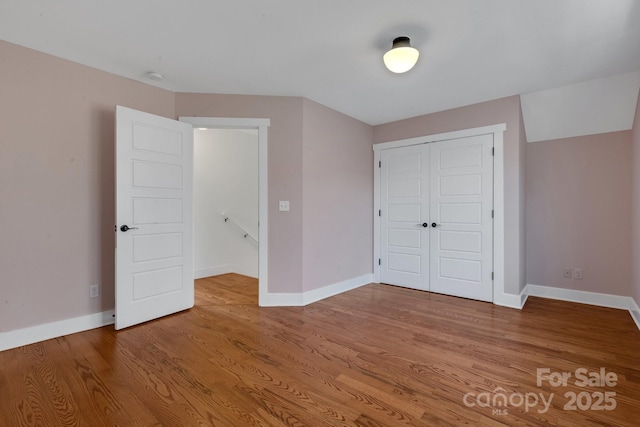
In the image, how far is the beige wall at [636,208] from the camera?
296cm

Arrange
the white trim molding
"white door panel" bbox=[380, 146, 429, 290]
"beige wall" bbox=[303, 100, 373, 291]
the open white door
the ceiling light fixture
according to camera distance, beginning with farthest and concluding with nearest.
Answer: "white door panel" bbox=[380, 146, 429, 290]
"beige wall" bbox=[303, 100, 373, 291]
the white trim molding
the open white door
the ceiling light fixture

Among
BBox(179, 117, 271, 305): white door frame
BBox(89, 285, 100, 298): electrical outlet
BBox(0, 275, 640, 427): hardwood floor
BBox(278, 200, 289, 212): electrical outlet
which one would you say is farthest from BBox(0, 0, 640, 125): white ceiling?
BBox(0, 275, 640, 427): hardwood floor

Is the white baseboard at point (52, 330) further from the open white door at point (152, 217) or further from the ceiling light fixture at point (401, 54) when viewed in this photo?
the ceiling light fixture at point (401, 54)

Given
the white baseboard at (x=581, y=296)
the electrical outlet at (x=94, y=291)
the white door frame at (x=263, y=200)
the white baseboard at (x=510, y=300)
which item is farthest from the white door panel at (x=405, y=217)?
the electrical outlet at (x=94, y=291)

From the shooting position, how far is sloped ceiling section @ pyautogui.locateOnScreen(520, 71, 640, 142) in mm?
3049

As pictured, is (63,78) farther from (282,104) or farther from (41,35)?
(282,104)

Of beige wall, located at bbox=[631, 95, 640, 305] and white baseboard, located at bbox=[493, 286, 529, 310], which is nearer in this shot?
beige wall, located at bbox=[631, 95, 640, 305]

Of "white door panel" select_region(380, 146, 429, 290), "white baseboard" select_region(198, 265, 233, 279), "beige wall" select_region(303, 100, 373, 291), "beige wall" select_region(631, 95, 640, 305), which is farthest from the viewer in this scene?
"white baseboard" select_region(198, 265, 233, 279)

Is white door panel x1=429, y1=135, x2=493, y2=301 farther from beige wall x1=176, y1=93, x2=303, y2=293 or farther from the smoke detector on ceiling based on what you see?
the smoke detector on ceiling

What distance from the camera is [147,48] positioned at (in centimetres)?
246

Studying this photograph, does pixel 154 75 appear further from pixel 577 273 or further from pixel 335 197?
pixel 577 273

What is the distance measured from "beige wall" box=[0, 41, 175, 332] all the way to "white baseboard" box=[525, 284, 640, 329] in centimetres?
499

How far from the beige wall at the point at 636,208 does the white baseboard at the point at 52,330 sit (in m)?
5.22

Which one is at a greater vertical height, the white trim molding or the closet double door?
the closet double door
